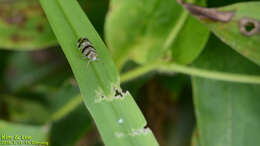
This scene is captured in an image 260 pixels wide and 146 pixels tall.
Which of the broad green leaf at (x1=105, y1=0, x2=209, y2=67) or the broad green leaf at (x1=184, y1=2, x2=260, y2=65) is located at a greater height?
the broad green leaf at (x1=105, y1=0, x2=209, y2=67)

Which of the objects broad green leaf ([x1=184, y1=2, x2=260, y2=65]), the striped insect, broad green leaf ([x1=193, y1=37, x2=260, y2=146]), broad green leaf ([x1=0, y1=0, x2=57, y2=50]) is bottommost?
broad green leaf ([x1=193, y1=37, x2=260, y2=146])

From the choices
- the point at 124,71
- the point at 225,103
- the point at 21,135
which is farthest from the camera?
the point at 124,71

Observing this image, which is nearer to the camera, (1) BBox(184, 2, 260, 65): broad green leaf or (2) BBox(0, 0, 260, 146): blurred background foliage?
(1) BBox(184, 2, 260, 65): broad green leaf

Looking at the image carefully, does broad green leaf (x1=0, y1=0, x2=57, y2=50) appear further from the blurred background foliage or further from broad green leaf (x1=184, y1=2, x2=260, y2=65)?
broad green leaf (x1=184, y1=2, x2=260, y2=65)

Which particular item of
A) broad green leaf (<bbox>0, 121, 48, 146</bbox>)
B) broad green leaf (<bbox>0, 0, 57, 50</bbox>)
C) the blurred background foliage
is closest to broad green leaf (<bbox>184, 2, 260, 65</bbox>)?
the blurred background foliage

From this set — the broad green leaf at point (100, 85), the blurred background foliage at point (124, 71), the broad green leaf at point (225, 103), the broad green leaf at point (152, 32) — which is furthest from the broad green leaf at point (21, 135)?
the broad green leaf at point (225, 103)

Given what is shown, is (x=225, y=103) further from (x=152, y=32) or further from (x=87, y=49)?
(x=87, y=49)

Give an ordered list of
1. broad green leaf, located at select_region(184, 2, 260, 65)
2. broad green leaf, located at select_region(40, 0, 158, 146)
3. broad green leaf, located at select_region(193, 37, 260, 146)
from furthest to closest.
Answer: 1. broad green leaf, located at select_region(193, 37, 260, 146)
2. broad green leaf, located at select_region(184, 2, 260, 65)
3. broad green leaf, located at select_region(40, 0, 158, 146)

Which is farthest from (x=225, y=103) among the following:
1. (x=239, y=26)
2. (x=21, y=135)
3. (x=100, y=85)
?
(x=21, y=135)
